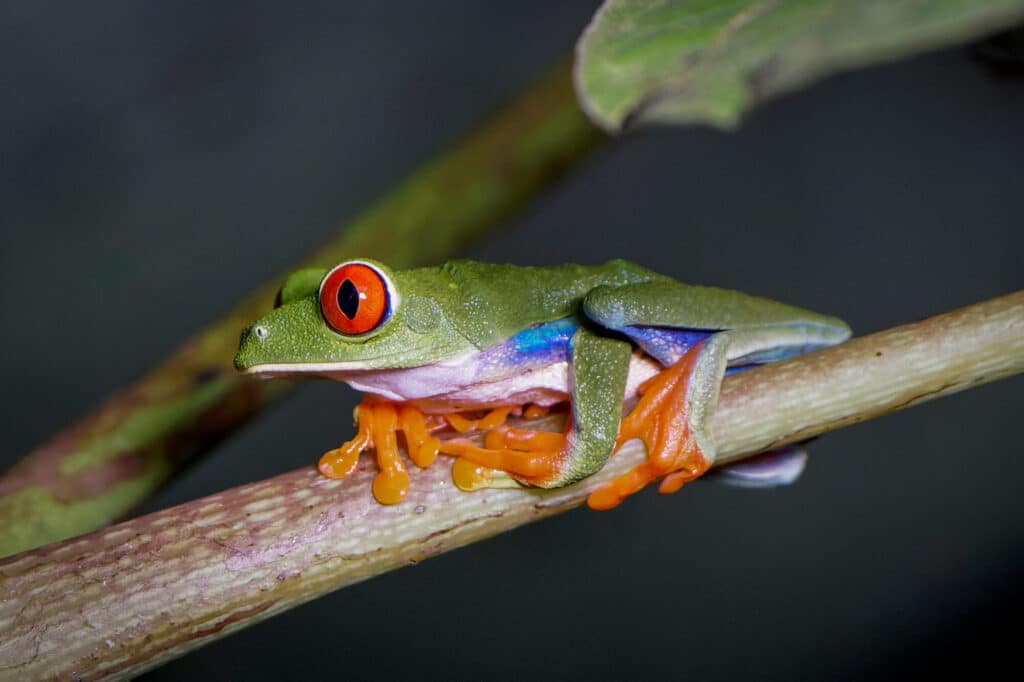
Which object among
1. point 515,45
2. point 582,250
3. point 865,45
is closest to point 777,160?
point 582,250

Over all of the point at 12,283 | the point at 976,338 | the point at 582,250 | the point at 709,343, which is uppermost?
the point at 12,283

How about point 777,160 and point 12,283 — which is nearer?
point 12,283

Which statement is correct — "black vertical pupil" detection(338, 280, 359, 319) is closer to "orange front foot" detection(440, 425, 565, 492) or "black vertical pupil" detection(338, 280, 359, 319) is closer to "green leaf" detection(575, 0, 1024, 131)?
"orange front foot" detection(440, 425, 565, 492)

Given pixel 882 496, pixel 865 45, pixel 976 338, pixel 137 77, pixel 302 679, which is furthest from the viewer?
pixel 882 496

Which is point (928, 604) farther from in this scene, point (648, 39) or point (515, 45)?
point (648, 39)

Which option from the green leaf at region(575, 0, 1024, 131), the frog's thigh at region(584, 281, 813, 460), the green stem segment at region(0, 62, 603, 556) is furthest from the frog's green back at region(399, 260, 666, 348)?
the green leaf at region(575, 0, 1024, 131)

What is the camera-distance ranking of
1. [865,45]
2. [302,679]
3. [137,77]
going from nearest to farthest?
[865,45] → [302,679] → [137,77]
